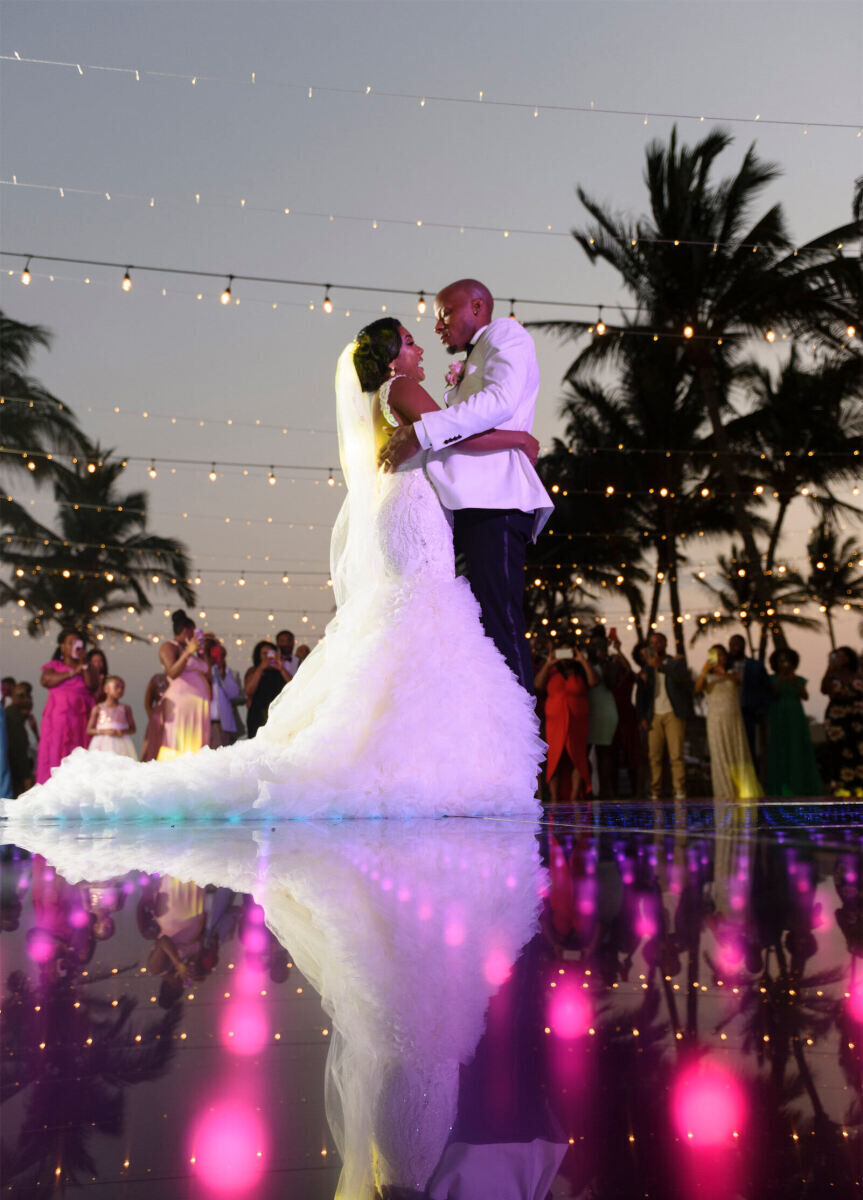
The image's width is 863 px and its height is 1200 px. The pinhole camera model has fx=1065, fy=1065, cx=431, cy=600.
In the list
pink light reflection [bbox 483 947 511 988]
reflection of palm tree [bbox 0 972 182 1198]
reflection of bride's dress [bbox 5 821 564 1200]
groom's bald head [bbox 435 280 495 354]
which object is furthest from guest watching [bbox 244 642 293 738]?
reflection of palm tree [bbox 0 972 182 1198]

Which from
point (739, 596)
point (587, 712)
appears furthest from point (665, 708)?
point (739, 596)

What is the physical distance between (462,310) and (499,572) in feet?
2.83

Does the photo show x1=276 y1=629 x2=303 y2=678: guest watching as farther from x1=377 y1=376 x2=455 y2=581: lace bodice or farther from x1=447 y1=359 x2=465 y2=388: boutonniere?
x1=377 y1=376 x2=455 y2=581: lace bodice

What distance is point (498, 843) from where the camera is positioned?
2127 mm

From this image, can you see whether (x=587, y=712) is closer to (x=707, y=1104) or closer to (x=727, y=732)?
(x=727, y=732)

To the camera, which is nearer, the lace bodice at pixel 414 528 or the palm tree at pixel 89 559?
the lace bodice at pixel 414 528

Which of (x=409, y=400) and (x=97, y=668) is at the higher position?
(x=409, y=400)

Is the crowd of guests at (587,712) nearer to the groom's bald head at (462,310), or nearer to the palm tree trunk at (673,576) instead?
the groom's bald head at (462,310)

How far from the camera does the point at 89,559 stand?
2606cm

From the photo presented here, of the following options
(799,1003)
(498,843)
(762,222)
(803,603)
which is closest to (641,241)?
(762,222)

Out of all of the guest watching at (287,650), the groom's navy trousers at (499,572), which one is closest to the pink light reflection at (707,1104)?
the groom's navy trousers at (499,572)

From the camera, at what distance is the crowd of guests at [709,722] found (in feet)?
24.5

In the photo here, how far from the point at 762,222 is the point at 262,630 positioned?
12946 mm

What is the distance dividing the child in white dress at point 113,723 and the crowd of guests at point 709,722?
321cm
